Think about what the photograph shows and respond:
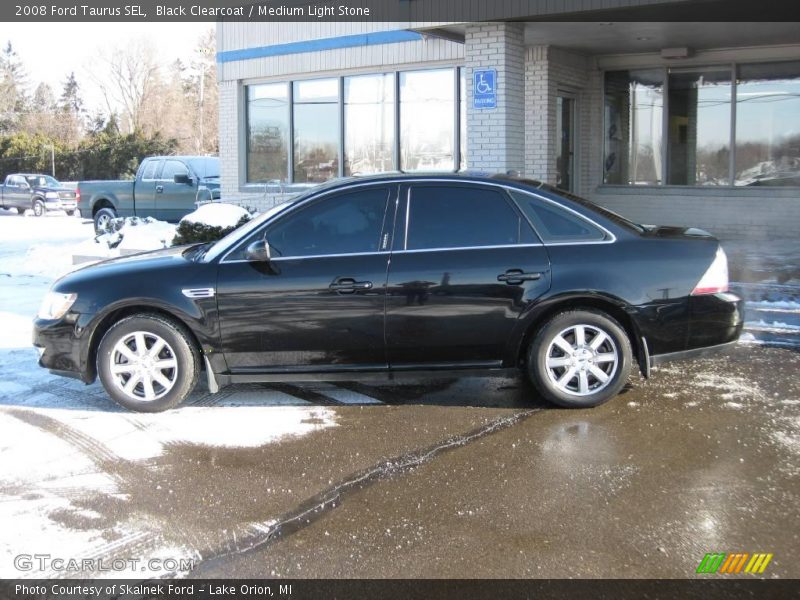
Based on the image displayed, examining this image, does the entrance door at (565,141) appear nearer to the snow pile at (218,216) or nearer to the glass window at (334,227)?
the snow pile at (218,216)

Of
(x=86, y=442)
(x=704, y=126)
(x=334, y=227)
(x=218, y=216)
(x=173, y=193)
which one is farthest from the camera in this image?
(x=173, y=193)

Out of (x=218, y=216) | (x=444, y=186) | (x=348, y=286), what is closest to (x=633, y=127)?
(x=218, y=216)

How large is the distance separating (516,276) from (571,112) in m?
9.24

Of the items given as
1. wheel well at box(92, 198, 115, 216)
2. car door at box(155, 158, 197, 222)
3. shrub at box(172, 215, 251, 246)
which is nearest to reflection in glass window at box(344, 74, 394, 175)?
car door at box(155, 158, 197, 222)

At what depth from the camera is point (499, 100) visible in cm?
1038

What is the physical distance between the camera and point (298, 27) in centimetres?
1513

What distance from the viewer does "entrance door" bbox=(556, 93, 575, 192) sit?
13891mm

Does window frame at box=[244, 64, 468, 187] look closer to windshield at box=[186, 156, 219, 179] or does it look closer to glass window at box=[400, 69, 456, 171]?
glass window at box=[400, 69, 456, 171]

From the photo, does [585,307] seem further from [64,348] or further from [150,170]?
[150,170]

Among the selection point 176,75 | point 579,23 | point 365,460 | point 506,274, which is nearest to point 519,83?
point 579,23

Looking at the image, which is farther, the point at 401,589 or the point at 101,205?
the point at 101,205

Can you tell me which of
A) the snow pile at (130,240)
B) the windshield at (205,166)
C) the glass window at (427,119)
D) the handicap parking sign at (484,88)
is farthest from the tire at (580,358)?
the windshield at (205,166)

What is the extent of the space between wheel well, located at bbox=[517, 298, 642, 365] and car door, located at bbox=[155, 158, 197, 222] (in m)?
12.7

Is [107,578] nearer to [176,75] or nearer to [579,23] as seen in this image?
[579,23]
